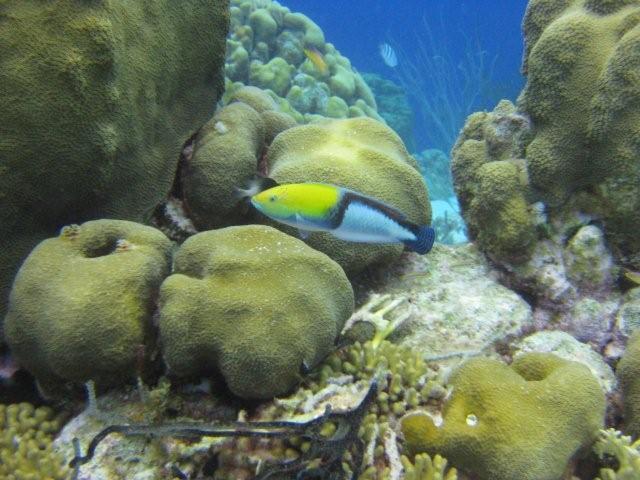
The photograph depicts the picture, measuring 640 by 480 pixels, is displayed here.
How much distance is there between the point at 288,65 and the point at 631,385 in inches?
410

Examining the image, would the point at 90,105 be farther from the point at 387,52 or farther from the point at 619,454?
the point at 387,52

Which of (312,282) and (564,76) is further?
(564,76)

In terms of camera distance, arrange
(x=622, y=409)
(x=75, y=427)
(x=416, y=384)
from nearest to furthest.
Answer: (x=75, y=427) → (x=416, y=384) → (x=622, y=409)

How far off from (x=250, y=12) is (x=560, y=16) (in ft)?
32.2

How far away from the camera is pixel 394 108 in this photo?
21.3m

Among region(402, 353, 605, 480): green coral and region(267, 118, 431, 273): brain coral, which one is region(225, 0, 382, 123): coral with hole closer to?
region(267, 118, 431, 273): brain coral

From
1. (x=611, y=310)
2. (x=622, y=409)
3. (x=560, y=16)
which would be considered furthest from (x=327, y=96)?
(x=622, y=409)

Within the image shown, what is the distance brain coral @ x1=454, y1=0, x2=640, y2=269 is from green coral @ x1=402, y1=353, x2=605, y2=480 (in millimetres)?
1560

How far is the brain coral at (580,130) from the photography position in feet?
11.3

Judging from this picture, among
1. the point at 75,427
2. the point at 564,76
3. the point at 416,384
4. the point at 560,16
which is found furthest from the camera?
the point at 560,16

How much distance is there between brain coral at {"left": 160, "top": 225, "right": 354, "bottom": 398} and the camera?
253 cm

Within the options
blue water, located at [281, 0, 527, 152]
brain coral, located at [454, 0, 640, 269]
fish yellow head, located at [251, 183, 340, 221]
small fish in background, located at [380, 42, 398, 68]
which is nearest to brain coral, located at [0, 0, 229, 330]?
fish yellow head, located at [251, 183, 340, 221]

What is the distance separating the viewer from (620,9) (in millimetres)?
3643

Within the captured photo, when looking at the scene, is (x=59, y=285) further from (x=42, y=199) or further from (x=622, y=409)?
(x=622, y=409)
